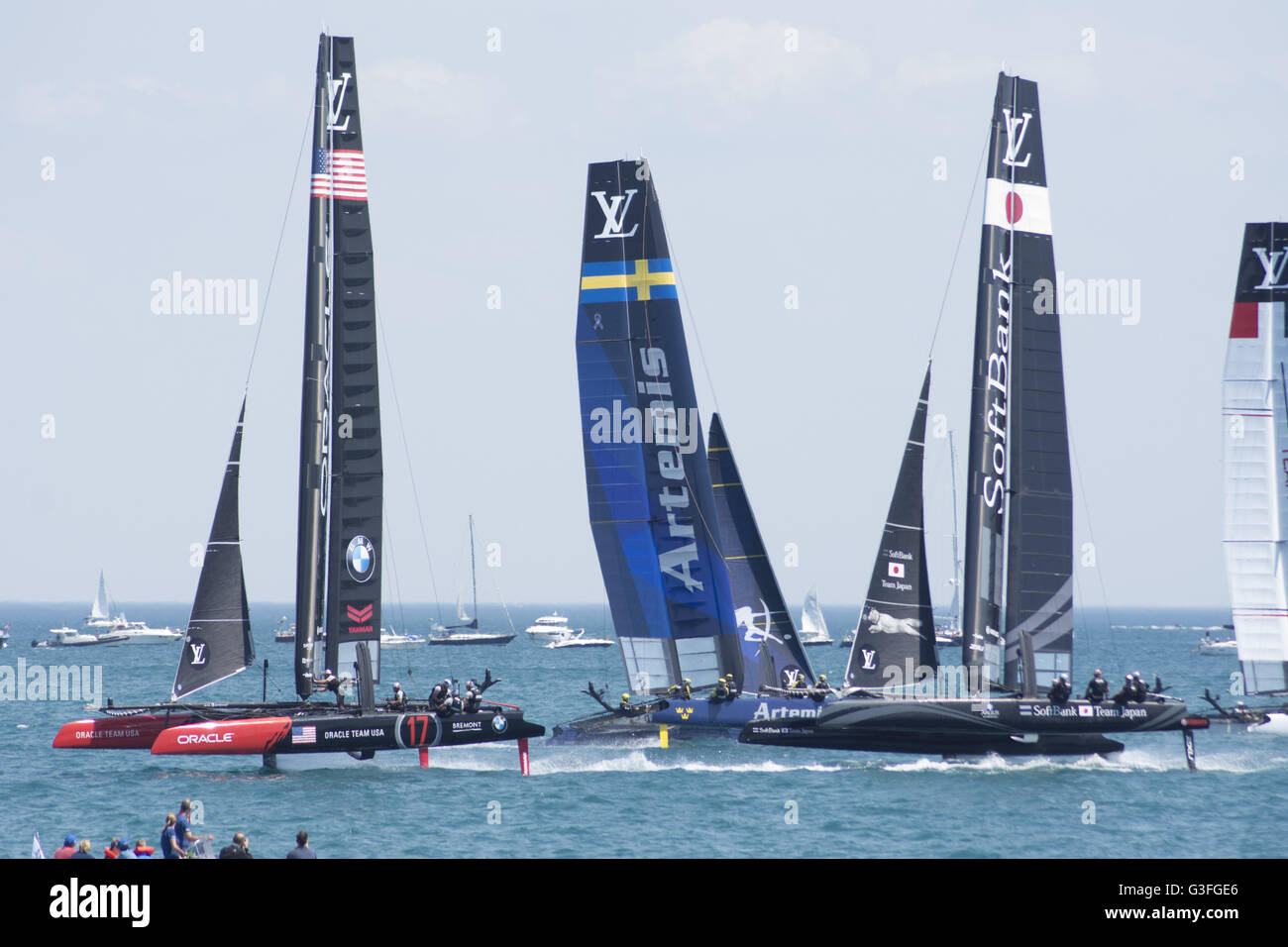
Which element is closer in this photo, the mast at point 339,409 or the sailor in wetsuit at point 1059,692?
the sailor in wetsuit at point 1059,692

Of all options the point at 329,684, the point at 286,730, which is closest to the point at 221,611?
the point at 329,684

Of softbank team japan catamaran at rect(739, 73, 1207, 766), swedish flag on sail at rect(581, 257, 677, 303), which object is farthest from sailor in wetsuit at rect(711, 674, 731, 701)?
swedish flag on sail at rect(581, 257, 677, 303)

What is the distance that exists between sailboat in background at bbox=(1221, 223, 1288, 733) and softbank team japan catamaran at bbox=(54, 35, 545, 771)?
18.2m

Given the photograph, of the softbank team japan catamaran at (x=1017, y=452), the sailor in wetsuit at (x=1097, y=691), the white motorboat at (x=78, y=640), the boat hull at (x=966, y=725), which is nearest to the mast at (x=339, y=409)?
the boat hull at (x=966, y=725)

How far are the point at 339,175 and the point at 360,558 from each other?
8.15 meters

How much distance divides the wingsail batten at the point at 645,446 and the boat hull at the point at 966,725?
507cm

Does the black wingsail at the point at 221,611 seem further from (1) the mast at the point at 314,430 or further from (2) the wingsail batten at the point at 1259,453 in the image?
(2) the wingsail batten at the point at 1259,453

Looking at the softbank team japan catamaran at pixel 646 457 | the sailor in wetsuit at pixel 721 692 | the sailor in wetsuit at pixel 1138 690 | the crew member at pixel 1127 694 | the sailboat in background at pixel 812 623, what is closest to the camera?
the crew member at pixel 1127 694

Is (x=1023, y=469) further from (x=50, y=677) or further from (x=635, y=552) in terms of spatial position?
(x=50, y=677)

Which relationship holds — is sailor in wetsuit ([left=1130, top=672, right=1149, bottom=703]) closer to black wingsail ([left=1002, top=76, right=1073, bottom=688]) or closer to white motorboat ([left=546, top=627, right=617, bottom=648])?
black wingsail ([left=1002, top=76, right=1073, bottom=688])

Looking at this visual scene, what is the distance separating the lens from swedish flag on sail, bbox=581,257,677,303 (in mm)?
33625
